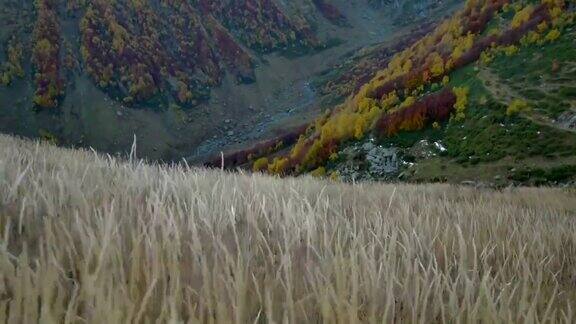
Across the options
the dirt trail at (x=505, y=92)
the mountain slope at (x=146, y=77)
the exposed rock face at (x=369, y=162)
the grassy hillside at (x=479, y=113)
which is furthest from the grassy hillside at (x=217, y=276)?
the mountain slope at (x=146, y=77)

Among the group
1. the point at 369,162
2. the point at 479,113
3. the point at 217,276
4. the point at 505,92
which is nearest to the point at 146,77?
the point at 369,162

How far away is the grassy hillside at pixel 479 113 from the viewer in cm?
4675

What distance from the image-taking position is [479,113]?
182ft

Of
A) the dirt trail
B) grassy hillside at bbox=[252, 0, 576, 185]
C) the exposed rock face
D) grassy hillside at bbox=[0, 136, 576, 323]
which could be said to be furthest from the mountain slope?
grassy hillside at bbox=[0, 136, 576, 323]

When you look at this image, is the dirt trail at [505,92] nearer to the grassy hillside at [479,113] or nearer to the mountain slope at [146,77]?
the grassy hillside at [479,113]

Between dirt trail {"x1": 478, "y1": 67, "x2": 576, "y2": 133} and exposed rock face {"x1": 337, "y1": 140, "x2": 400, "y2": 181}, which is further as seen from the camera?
exposed rock face {"x1": 337, "y1": 140, "x2": 400, "y2": 181}

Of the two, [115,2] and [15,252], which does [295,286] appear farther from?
[115,2]

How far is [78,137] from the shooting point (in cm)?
10562

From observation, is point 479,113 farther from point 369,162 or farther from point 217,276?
point 217,276

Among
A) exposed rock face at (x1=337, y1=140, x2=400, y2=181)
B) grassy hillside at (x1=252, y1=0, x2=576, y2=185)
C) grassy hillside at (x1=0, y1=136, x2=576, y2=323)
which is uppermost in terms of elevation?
grassy hillside at (x1=0, y1=136, x2=576, y2=323)

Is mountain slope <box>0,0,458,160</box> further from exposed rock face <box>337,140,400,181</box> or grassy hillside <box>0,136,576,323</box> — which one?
grassy hillside <box>0,136,576,323</box>

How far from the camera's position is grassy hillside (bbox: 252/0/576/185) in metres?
46.8

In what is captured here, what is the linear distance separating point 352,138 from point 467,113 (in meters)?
15.4

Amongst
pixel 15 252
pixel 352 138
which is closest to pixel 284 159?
pixel 352 138
